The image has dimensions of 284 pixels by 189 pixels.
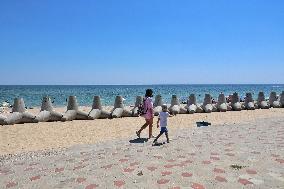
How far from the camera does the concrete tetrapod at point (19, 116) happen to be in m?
15.0

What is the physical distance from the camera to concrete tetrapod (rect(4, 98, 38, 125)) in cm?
1499

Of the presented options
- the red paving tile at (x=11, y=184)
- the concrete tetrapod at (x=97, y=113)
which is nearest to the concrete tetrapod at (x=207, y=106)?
the concrete tetrapod at (x=97, y=113)

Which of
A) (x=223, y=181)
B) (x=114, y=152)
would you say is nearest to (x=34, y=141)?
(x=114, y=152)

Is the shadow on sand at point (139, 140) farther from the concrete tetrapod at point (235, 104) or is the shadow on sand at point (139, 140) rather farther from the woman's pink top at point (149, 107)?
the concrete tetrapod at point (235, 104)

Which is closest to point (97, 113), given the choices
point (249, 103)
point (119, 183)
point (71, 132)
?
point (71, 132)

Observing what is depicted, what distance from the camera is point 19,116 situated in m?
15.2

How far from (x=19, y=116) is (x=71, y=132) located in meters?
3.48

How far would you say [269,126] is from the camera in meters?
12.9

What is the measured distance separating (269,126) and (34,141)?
8067 mm

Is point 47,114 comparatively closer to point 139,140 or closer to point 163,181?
point 139,140

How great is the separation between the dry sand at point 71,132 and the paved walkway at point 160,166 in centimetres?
150

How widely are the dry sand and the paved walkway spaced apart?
1.50 m

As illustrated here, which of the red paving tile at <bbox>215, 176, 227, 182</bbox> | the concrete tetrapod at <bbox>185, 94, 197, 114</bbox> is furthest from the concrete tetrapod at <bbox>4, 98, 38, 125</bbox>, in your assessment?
the red paving tile at <bbox>215, 176, 227, 182</bbox>

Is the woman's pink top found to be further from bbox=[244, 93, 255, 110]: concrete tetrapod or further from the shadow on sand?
bbox=[244, 93, 255, 110]: concrete tetrapod
